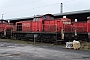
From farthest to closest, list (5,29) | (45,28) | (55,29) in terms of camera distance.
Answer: (5,29) → (45,28) → (55,29)

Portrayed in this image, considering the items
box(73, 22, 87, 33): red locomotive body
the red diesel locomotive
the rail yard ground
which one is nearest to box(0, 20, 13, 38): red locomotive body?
the red diesel locomotive

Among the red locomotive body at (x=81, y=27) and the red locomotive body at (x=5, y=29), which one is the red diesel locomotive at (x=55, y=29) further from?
the red locomotive body at (x=5, y=29)

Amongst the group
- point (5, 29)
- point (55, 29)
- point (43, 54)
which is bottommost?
point (43, 54)

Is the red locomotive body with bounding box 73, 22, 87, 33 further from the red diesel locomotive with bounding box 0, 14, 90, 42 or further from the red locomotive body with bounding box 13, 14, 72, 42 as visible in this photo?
the red locomotive body with bounding box 13, 14, 72, 42

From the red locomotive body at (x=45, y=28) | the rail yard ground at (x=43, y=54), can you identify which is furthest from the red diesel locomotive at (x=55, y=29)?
the rail yard ground at (x=43, y=54)

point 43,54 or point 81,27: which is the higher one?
point 81,27

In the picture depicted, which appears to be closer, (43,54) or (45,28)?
(43,54)

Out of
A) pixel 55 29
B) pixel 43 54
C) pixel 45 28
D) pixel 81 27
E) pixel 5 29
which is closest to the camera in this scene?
pixel 43 54

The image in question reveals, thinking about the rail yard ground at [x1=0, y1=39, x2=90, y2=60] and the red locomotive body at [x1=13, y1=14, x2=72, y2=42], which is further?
the red locomotive body at [x1=13, y1=14, x2=72, y2=42]

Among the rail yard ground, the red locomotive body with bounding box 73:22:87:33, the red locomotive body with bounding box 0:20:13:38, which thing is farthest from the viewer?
the red locomotive body with bounding box 0:20:13:38

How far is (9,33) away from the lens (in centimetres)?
3372

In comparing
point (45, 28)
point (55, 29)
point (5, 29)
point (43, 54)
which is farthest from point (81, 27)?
point (5, 29)

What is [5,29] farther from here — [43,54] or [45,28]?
[43,54]

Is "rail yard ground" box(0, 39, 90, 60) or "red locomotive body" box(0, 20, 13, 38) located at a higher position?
"red locomotive body" box(0, 20, 13, 38)
